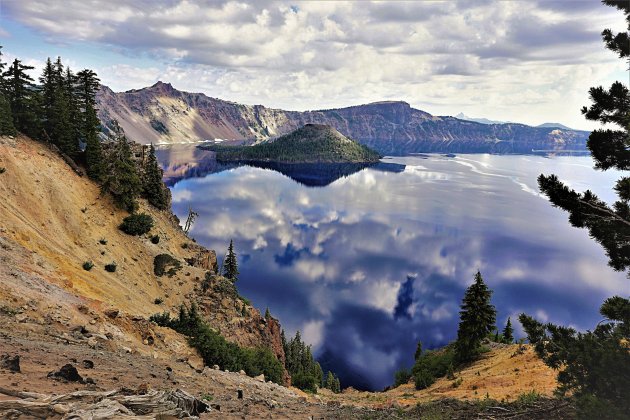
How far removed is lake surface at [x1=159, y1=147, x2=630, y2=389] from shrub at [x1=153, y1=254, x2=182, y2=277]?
32.4m

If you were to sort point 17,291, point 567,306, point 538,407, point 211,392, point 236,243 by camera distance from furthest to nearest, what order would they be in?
point 236,243, point 567,306, point 17,291, point 211,392, point 538,407

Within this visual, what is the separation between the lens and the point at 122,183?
61.6 m

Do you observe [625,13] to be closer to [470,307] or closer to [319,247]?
[470,307]

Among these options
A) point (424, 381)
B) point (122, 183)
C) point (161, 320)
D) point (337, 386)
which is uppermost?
point (122, 183)

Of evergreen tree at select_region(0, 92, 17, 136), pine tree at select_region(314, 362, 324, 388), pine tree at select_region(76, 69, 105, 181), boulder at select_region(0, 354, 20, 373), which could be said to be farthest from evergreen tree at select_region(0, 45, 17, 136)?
pine tree at select_region(314, 362, 324, 388)

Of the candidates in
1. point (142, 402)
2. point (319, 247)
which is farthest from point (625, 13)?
point (319, 247)

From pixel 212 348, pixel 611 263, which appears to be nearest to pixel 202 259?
pixel 212 348

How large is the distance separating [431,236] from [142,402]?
5201 inches

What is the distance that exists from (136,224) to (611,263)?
58932 mm

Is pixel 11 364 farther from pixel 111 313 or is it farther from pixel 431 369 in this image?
pixel 431 369

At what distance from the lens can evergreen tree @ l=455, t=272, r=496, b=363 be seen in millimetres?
45250

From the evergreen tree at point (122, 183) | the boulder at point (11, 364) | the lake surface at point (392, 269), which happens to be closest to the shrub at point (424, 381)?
the lake surface at point (392, 269)

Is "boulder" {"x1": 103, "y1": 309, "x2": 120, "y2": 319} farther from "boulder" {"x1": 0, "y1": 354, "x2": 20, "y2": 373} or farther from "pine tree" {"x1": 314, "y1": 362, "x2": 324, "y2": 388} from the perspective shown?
"pine tree" {"x1": 314, "y1": 362, "x2": 324, "y2": 388}

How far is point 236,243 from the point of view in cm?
12512
